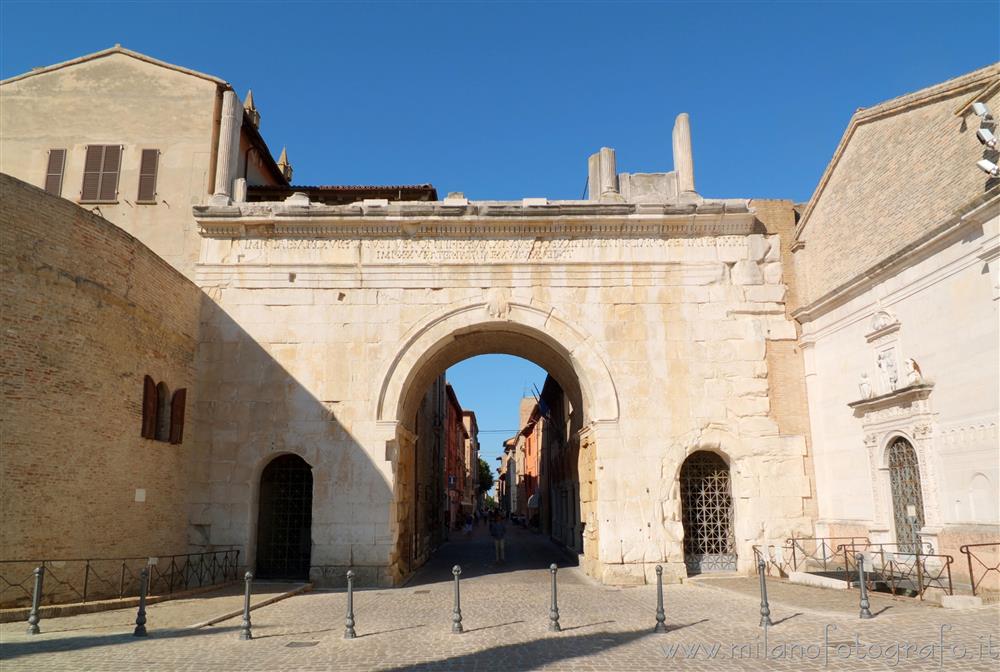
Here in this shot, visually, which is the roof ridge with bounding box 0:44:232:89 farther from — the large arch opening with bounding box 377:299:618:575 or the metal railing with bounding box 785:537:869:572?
the metal railing with bounding box 785:537:869:572

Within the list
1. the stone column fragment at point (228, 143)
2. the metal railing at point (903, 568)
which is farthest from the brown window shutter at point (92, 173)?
the metal railing at point (903, 568)

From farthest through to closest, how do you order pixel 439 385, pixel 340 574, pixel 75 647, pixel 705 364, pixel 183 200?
1. pixel 439 385
2. pixel 183 200
3. pixel 705 364
4. pixel 340 574
5. pixel 75 647

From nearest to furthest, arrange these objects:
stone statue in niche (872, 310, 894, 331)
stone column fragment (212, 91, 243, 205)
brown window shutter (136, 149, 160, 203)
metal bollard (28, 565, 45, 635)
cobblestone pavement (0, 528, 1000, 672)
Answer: cobblestone pavement (0, 528, 1000, 672)
metal bollard (28, 565, 45, 635)
stone statue in niche (872, 310, 894, 331)
stone column fragment (212, 91, 243, 205)
brown window shutter (136, 149, 160, 203)

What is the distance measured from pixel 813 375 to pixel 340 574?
10417 mm

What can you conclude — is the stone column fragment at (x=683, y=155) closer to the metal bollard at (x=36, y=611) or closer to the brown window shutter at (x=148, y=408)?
the brown window shutter at (x=148, y=408)

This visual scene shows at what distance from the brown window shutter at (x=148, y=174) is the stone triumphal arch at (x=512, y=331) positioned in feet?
7.84

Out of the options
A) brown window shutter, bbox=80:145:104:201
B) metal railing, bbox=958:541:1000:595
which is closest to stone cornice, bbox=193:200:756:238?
brown window shutter, bbox=80:145:104:201

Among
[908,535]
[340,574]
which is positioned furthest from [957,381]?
[340,574]

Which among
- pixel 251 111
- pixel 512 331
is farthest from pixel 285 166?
pixel 512 331

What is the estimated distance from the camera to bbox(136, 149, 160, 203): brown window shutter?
16734 millimetres

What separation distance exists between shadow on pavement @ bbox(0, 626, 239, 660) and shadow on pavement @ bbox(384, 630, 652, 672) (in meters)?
3.12

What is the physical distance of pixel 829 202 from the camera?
14.3 meters

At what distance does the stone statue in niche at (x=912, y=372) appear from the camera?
37.3 ft

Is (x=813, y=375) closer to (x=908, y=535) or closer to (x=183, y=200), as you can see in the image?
(x=908, y=535)
